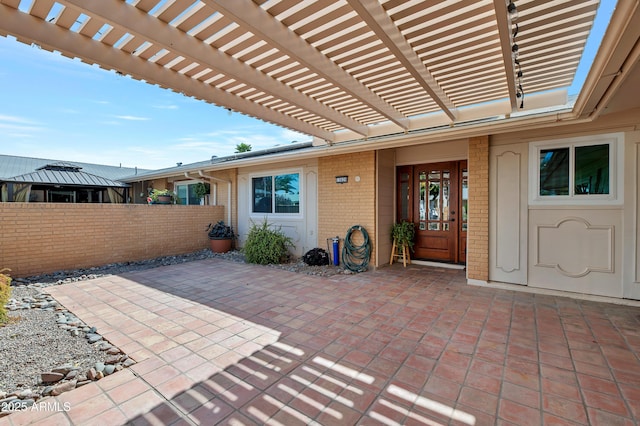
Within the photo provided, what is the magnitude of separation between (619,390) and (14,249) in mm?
8541

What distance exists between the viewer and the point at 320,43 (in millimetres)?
2523

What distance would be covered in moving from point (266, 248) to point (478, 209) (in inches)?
177

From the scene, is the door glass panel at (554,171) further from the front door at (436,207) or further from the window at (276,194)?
the window at (276,194)

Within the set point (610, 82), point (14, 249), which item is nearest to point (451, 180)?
point (610, 82)

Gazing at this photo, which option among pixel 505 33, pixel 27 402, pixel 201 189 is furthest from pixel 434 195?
pixel 201 189

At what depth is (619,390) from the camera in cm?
202

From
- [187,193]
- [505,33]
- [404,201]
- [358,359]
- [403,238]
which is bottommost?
[358,359]

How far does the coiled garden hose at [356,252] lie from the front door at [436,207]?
1.27 meters

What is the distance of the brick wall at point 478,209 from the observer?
4656mm

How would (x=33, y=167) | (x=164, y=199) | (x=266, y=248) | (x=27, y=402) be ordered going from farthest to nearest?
(x=33, y=167)
(x=164, y=199)
(x=266, y=248)
(x=27, y=402)

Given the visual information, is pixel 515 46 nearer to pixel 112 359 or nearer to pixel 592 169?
pixel 592 169

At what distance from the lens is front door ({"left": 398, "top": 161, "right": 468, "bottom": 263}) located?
590 centimetres

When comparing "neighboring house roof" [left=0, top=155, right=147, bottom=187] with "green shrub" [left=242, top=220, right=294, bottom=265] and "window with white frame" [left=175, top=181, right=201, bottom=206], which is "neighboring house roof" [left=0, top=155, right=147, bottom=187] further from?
"green shrub" [left=242, top=220, right=294, bottom=265]

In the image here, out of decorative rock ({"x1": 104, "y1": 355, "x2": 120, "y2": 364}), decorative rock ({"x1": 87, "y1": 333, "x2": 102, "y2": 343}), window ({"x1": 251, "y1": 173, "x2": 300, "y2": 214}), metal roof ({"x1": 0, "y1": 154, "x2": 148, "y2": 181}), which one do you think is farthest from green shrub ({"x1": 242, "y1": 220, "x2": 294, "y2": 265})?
metal roof ({"x1": 0, "y1": 154, "x2": 148, "y2": 181})
